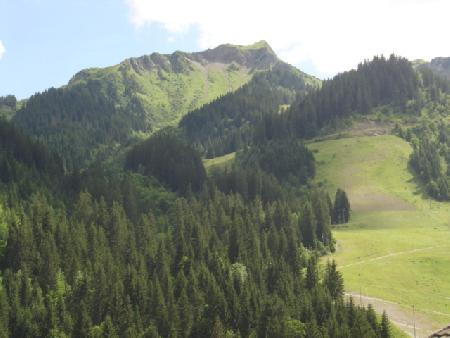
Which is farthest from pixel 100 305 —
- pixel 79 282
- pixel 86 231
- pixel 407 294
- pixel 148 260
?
pixel 407 294

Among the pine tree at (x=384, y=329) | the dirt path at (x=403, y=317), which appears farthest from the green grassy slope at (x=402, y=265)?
the pine tree at (x=384, y=329)

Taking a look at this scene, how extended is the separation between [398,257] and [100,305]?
282 ft

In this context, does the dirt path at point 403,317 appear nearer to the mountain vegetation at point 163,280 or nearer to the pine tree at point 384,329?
the mountain vegetation at point 163,280

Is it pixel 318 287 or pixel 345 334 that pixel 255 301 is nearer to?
pixel 318 287

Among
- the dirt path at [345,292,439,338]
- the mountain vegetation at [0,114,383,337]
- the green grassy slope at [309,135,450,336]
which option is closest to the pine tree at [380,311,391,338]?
the mountain vegetation at [0,114,383,337]

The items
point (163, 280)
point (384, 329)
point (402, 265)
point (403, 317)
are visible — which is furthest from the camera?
point (402, 265)

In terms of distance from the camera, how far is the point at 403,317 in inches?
4200

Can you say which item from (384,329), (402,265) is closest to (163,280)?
(384,329)

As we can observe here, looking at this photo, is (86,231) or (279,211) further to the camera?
(279,211)

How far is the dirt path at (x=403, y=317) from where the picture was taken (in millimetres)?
101000

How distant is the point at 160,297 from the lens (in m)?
104

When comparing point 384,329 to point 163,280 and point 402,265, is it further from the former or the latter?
point 402,265

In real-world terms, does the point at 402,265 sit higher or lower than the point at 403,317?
higher

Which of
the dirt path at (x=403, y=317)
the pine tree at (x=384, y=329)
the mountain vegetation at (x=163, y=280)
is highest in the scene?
the mountain vegetation at (x=163, y=280)
